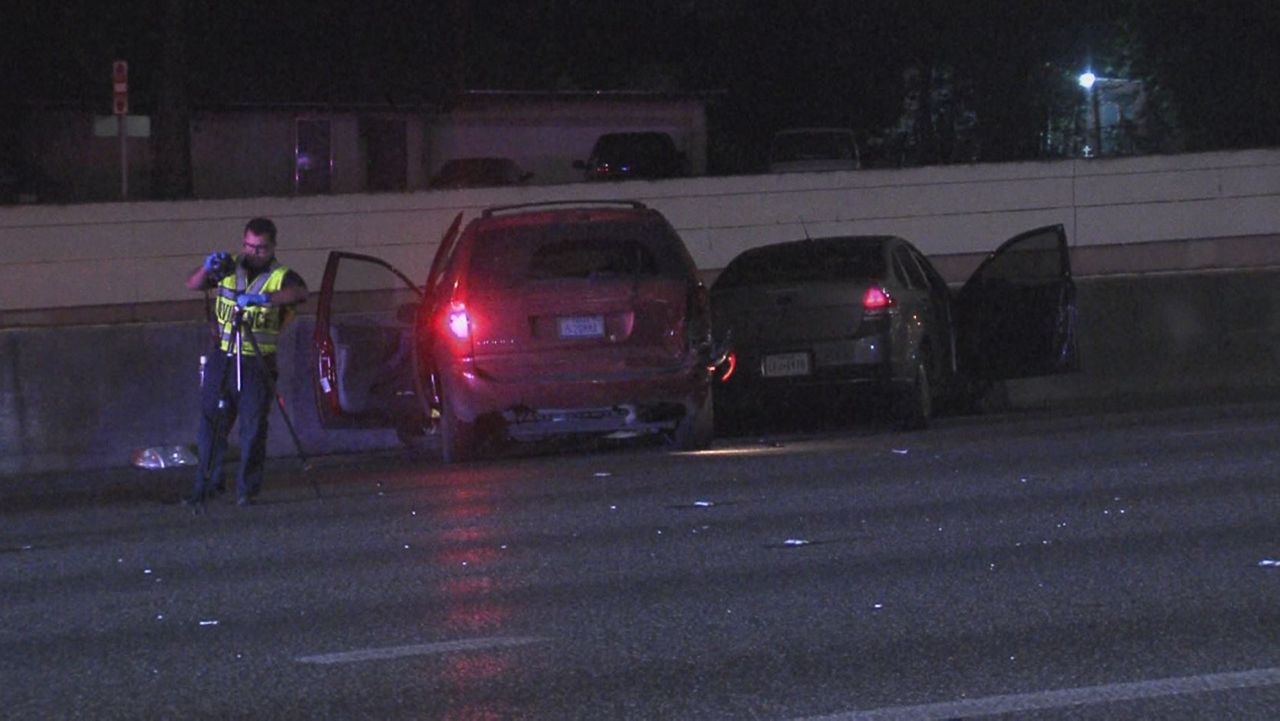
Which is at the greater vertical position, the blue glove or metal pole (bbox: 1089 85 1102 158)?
metal pole (bbox: 1089 85 1102 158)

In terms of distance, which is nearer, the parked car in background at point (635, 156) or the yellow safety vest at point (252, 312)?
the yellow safety vest at point (252, 312)

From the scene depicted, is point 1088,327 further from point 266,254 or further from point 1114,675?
point 1114,675

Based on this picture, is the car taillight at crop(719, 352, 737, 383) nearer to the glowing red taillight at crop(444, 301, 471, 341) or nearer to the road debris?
the glowing red taillight at crop(444, 301, 471, 341)

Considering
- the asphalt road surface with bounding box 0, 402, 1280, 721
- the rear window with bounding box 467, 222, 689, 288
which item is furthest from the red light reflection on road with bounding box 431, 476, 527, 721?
the rear window with bounding box 467, 222, 689, 288

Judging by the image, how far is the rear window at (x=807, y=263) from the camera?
15.1 metres

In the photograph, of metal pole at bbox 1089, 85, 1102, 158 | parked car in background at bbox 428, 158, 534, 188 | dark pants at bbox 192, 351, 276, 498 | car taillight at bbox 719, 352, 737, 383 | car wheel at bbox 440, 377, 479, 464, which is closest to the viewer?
dark pants at bbox 192, 351, 276, 498

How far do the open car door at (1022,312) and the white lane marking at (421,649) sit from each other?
357 inches

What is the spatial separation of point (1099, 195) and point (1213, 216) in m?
1.07

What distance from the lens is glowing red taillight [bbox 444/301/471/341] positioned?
12.9 metres

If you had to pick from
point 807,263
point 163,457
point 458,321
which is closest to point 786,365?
point 807,263

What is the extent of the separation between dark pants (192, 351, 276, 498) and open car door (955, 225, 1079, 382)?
6.46 meters

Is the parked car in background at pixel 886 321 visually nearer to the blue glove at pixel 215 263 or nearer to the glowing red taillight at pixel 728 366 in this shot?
the glowing red taillight at pixel 728 366

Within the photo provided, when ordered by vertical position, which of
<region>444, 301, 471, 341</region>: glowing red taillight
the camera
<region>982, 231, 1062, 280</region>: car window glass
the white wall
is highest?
the white wall

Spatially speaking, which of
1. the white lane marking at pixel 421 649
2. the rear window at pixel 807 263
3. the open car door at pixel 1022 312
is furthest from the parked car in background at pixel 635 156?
the white lane marking at pixel 421 649
